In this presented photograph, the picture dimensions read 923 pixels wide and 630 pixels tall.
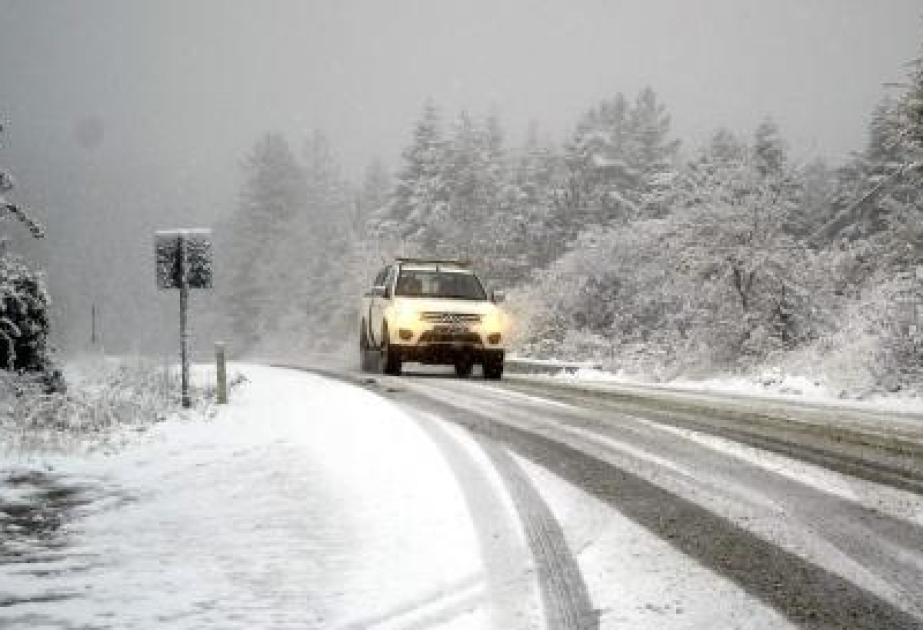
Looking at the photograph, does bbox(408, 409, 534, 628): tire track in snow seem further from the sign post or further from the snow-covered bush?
the snow-covered bush

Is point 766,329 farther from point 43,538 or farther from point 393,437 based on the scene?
point 43,538

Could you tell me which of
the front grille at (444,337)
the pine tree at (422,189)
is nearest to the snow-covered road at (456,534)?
the front grille at (444,337)

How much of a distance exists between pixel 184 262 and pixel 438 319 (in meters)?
5.85

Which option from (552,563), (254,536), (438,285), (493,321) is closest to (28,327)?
(438,285)

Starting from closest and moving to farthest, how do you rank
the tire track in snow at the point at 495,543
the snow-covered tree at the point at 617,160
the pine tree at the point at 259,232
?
the tire track in snow at the point at 495,543
the snow-covered tree at the point at 617,160
the pine tree at the point at 259,232

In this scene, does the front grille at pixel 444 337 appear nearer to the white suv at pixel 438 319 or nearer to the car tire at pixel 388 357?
the white suv at pixel 438 319

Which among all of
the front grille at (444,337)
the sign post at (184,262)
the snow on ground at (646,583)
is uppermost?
the sign post at (184,262)

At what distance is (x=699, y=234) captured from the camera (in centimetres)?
2139

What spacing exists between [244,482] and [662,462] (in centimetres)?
329

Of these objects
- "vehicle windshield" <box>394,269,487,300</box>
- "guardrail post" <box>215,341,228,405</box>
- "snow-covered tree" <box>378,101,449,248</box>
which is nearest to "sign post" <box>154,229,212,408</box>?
"guardrail post" <box>215,341,228,405</box>

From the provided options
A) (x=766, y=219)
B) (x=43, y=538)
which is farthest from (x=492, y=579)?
(x=766, y=219)

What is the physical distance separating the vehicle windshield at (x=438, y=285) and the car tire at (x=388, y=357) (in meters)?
0.89

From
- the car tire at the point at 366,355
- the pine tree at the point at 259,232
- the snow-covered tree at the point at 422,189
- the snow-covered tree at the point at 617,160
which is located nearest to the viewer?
the car tire at the point at 366,355

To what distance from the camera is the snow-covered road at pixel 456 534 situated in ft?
13.8
